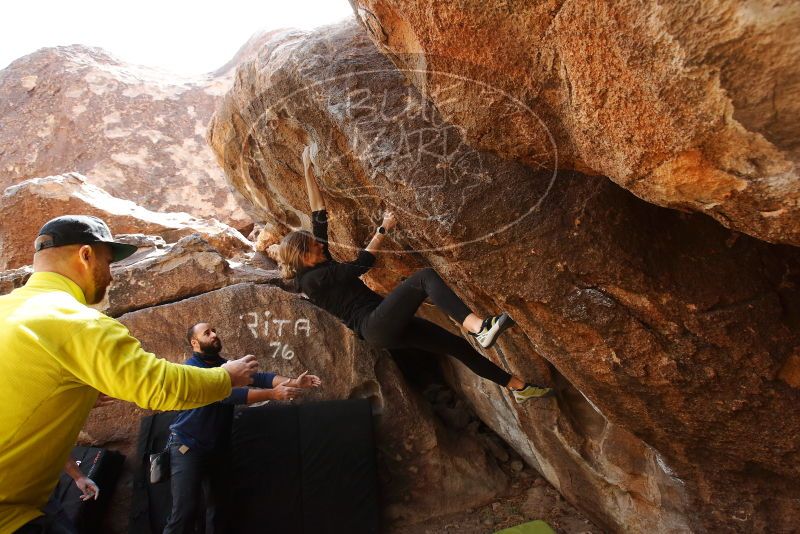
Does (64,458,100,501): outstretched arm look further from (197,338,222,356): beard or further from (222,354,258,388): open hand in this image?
(222,354,258,388): open hand

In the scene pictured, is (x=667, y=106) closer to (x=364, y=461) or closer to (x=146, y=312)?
(x=364, y=461)

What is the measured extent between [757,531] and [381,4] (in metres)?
3.17

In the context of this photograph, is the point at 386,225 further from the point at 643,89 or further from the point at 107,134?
the point at 107,134

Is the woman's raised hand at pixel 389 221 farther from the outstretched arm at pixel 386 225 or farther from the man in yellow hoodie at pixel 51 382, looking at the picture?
the man in yellow hoodie at pixel 51 382

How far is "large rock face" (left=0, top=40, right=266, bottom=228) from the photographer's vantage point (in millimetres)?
11344

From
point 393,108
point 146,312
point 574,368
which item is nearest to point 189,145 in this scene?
point 146,312

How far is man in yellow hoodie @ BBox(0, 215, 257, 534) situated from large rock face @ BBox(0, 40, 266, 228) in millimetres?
9384

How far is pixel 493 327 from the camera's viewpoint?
255 centimetres

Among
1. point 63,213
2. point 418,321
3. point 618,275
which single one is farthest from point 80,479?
point 63,213

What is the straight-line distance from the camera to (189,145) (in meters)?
12.6

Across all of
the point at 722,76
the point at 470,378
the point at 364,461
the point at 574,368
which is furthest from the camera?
the point at 470,378

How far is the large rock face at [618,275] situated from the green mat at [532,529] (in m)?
0.68

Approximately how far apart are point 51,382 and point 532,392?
272 cm

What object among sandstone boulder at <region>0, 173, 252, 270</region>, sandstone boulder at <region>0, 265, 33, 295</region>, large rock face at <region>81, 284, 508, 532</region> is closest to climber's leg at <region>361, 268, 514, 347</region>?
large rock face at <region>81, 284, 508, 532</region>
